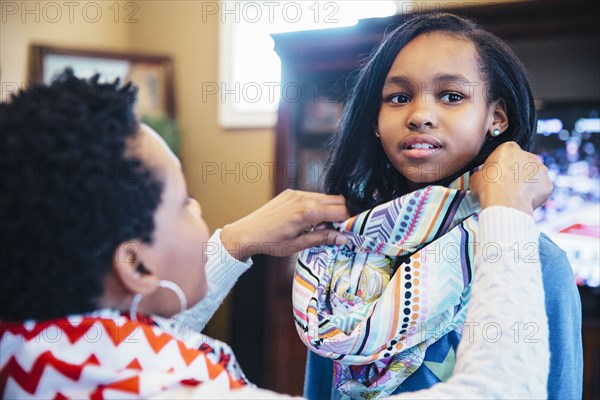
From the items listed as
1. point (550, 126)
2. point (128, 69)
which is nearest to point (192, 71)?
point (128, 69)

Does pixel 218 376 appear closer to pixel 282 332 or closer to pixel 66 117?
pixel 66 117

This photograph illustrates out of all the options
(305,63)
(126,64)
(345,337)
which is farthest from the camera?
(126,64)

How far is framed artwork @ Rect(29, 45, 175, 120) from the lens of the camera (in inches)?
125

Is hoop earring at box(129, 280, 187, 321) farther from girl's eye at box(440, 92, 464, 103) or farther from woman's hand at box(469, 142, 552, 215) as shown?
girl's eye at box(440, 92, 464, 103)

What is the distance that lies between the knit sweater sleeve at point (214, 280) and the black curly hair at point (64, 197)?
0.33 m

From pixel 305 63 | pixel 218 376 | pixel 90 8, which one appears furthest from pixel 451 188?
pixel 90 8

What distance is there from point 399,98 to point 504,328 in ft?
1.60

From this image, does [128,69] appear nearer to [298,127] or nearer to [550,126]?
[298,127]

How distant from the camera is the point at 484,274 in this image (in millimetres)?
580

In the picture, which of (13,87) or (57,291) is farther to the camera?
(13,87)

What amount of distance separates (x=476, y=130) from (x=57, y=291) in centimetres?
67

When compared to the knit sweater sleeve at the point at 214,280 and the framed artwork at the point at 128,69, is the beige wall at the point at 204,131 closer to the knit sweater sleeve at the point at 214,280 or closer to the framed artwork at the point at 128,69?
the framed artwork at the point at 128,69

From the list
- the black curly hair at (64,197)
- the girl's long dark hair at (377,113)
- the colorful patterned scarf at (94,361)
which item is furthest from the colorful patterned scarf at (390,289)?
the black curly hair at (64,197)

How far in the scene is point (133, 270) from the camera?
0.57 metres
